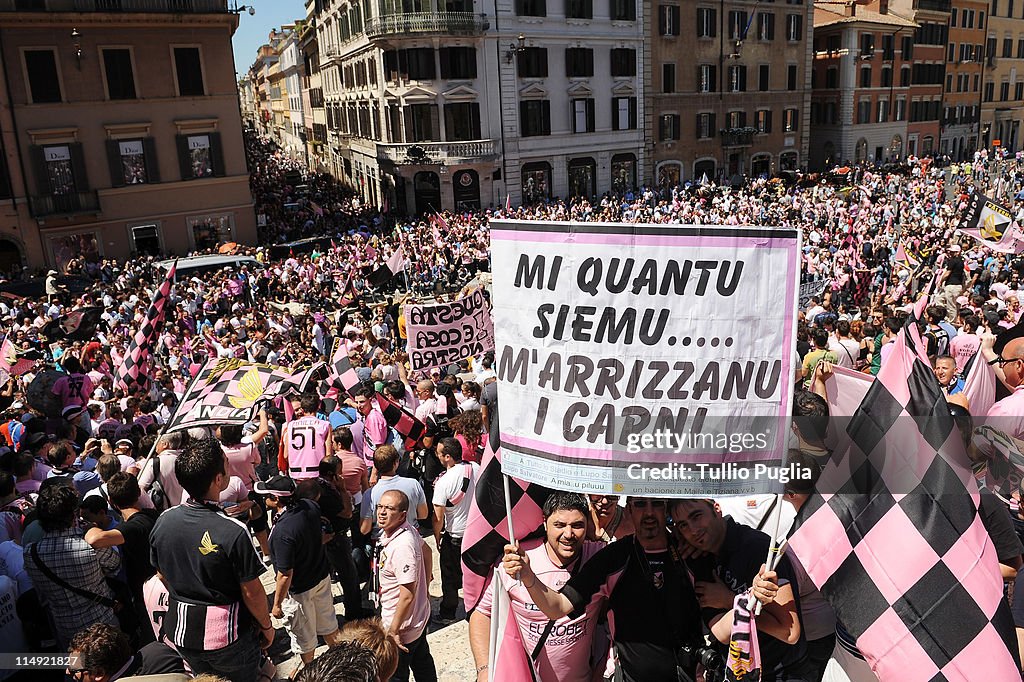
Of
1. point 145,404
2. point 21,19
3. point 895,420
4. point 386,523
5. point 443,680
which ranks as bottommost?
point 443,680

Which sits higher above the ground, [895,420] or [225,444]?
[895,420]

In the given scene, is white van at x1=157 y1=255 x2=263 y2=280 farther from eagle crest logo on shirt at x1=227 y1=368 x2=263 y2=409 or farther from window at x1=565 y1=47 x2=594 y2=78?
window at x1=565 y1=47 x2=594 y2=78

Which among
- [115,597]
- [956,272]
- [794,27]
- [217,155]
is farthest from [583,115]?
[115,597]

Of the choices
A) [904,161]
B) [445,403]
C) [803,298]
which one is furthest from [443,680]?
[904,161]

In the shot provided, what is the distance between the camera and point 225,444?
19.5 ft

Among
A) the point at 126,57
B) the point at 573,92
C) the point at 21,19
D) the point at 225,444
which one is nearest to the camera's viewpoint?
the point at 225,444

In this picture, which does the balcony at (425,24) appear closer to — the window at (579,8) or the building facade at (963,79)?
the window at (579,8)

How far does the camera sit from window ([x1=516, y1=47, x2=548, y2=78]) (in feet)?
120

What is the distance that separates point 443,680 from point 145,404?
19.1 feet

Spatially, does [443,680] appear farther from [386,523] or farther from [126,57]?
[126,57]

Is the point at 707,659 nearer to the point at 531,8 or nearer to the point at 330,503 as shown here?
the point at 330,503

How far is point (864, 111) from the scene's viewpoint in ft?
164

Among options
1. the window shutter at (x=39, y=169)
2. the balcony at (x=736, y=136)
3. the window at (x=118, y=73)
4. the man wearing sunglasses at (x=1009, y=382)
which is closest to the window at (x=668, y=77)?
the balcony at (x=736, y=136)

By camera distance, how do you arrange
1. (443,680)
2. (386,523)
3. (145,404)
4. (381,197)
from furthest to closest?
1. (381,197)
2. (145,404)
3. (443,680)
4. (386,523)
